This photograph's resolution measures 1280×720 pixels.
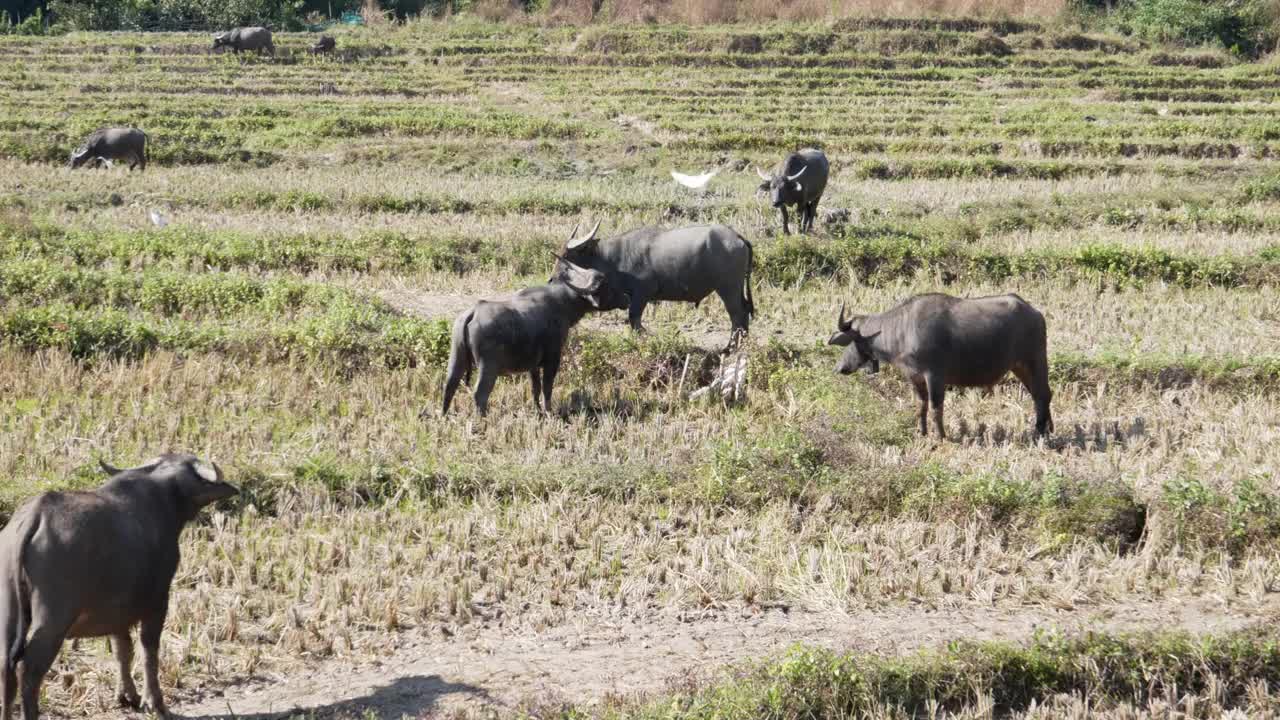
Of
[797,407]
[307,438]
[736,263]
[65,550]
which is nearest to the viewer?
[65,550]

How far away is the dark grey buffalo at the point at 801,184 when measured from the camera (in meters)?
12.6

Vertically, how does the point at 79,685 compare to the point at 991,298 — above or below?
below

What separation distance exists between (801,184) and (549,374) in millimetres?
5771

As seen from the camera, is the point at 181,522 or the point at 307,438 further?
the point at 307,438

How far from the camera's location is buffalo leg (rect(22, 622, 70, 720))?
12.5 feet

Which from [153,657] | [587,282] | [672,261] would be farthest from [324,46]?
[153,657]

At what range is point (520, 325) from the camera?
7.35 m

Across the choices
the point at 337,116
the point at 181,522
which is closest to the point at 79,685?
the point at 181,522

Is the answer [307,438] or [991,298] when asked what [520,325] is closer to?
[307,438]

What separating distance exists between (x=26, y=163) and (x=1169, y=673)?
16.4 m

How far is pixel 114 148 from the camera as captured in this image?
16.6 m

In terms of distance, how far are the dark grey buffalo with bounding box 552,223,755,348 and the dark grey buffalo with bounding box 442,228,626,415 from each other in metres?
1.04

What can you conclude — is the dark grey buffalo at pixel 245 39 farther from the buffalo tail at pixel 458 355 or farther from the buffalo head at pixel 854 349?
the buffalo head at pixel 854 349

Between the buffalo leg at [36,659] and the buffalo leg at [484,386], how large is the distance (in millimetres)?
3631
